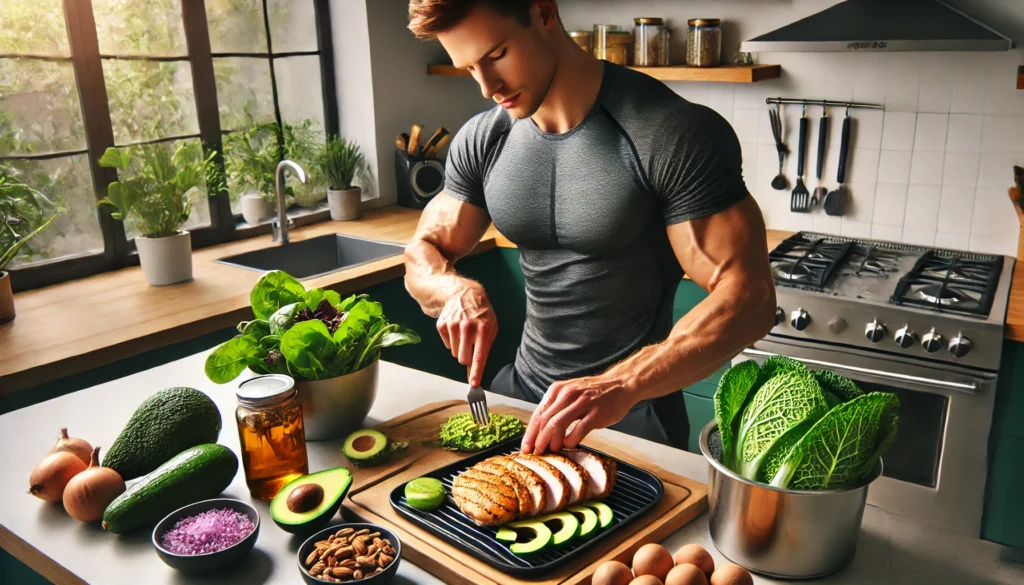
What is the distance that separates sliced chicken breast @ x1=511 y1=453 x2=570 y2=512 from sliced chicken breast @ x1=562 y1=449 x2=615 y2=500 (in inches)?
1.7

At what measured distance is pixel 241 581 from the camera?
3.48 ft

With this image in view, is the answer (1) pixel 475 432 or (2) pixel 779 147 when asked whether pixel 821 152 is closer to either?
(2) pixel 779 147

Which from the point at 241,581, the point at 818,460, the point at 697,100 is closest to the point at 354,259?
the point at 697,100

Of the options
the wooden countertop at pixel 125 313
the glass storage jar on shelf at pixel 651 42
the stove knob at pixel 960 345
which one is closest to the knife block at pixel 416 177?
the wooden countertop at pixel 125 313

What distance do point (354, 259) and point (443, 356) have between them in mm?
487

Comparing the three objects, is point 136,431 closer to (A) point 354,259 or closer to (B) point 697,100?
(A) point 354,259

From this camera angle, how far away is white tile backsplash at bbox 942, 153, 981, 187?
2.70 meters

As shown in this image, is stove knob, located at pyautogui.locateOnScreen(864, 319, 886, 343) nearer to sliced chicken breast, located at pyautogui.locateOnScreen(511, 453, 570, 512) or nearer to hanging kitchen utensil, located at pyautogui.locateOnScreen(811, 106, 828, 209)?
hanging kitchen utensil, located at pyautogui.locateOnScreen(811, 106, 828, 209)

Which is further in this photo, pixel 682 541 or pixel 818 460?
pixel 682 541

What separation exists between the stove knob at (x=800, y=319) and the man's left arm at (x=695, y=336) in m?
0.99

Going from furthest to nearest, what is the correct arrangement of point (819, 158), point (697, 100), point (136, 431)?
point (697, 100), point (819, 158), point (136, 431)

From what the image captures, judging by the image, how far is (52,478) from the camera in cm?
123

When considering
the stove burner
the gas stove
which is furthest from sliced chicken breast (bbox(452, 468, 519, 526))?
the stove burner

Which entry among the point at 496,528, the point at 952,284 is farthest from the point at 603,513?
the point at 952,284
